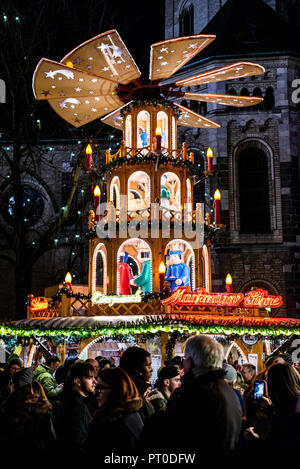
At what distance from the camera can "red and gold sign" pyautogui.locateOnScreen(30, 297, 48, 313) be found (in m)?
16.7

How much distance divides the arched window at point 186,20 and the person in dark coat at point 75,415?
2824cm

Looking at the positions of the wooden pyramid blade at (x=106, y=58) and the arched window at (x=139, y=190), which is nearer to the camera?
the wooden pyramid blade at (x=106, y=58)

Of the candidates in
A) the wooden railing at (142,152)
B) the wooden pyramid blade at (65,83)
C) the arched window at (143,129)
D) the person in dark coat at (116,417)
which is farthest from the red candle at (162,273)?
the person in dark coat at (116,417)

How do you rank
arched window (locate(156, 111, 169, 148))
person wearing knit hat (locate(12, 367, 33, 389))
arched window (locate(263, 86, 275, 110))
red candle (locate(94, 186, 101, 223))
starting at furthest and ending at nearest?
arched window (locate(263, 86, 275, 110)) < arched window (locate(156, 111, 169, 148)) < red candle (locate(94, 186, 101, 223)) < person wearing knit hat (locate(12, 367, 33, 389))

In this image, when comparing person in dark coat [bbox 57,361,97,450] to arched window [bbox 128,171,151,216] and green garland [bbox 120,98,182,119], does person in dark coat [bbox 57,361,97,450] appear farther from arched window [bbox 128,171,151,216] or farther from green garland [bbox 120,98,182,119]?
green garland [bbox 120,98,182,119]

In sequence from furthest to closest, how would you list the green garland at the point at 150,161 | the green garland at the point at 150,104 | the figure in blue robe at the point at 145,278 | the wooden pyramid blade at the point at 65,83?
the green garland at the point at 150,104 → the green garland at the point at 150,161 → the figure in blue robe at the point at 145,278 → the wooden pyramid blade at the point at 65,83

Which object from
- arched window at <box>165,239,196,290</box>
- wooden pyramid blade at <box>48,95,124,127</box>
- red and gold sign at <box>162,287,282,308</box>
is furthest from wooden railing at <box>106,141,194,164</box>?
red and gold sign at <box>162,287,282,308</box>

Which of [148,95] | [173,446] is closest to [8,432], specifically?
[173,446]

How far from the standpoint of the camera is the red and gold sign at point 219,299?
1512 cm

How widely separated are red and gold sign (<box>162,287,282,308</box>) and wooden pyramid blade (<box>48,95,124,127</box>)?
686 centimetres

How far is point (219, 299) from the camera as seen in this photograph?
613 inches

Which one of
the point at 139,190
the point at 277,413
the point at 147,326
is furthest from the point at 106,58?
the point at 277,413

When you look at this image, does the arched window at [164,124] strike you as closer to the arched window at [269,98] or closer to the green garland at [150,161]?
the green garland at [150,161]
